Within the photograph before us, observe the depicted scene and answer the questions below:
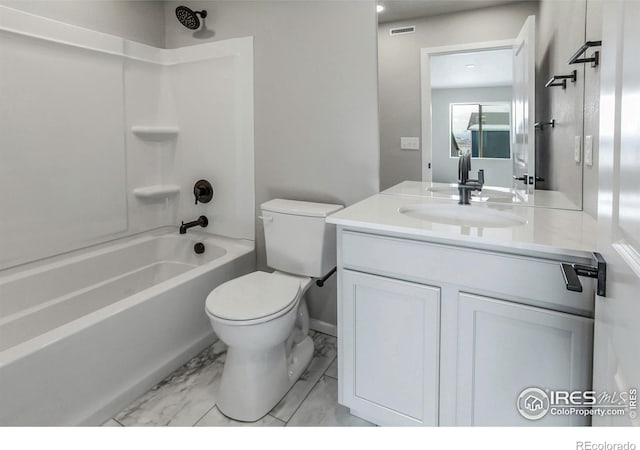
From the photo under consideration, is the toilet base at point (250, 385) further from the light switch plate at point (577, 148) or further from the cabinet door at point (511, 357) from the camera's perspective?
the light switch plate at point (577, 148)

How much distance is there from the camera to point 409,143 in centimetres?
195

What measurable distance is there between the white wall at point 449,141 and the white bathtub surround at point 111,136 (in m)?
1.18

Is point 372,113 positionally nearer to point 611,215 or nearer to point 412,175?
point 412,175

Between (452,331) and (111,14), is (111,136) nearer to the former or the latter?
(111,14)

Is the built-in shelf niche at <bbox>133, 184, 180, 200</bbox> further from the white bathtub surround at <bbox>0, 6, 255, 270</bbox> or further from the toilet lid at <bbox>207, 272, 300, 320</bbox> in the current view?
the toilet lid at <bbox>207, 272, 300, 320</bbox>

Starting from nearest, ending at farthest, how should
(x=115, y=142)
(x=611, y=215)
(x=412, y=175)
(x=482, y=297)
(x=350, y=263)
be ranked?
1. (x=611, y=215)
2. (x=482, y=297)
3. (x=350, y=263)
4. (x=412, y=175)
5. (x=115, y=142)

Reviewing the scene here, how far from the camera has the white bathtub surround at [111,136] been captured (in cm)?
197

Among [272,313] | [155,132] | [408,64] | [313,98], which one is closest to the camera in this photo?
[272,313]

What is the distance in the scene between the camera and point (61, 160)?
84.7 inches

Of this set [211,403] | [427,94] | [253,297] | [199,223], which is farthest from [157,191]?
[427,94]

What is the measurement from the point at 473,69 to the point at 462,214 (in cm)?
66
